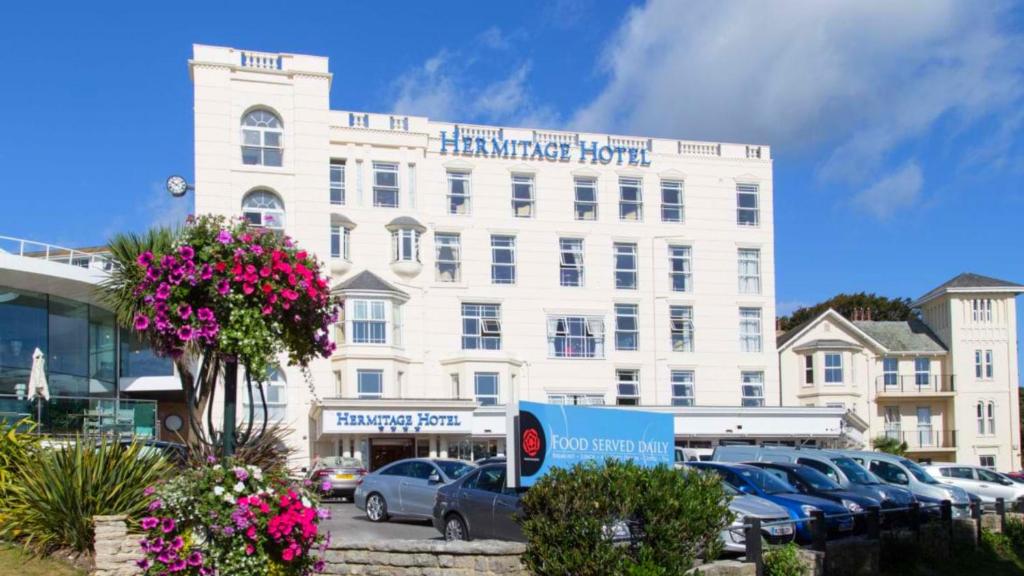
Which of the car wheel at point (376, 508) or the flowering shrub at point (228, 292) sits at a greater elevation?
the flowering shrub at point (228, 292)

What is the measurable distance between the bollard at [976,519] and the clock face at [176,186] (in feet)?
93.6

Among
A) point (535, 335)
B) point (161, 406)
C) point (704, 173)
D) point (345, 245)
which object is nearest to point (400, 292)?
point (345, 245)

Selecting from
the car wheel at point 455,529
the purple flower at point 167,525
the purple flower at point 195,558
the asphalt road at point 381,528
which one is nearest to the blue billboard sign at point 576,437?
the car wheel at point 455,529

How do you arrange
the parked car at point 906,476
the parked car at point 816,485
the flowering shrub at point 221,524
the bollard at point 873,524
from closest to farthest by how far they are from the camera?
1. the flowering shrub at point 221,524
2. the bollard at point 873,524
3. the parked car at point 816,485
4. the parked car at point 906,476

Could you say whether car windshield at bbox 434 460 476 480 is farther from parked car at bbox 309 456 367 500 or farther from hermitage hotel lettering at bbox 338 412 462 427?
hermitage hotel lettering at bbox 338 412 462 427

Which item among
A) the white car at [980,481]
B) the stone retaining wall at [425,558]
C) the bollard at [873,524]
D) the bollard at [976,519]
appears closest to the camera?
the stone retaining wall at [425,558]

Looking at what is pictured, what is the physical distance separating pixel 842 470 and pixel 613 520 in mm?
14607

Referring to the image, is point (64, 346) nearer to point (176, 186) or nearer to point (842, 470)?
point (176, 186)

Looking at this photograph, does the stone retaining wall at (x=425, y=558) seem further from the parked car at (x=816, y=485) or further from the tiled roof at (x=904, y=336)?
the tiled roof at (x=904, y=336)

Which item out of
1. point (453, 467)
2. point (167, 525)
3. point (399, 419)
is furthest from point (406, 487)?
point (399, 419)

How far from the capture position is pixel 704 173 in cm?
5034

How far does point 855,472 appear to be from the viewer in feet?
86.8

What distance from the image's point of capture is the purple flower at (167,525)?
11.2 metres

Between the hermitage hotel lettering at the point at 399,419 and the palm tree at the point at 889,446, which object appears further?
the palm tree at the point at 889,446
